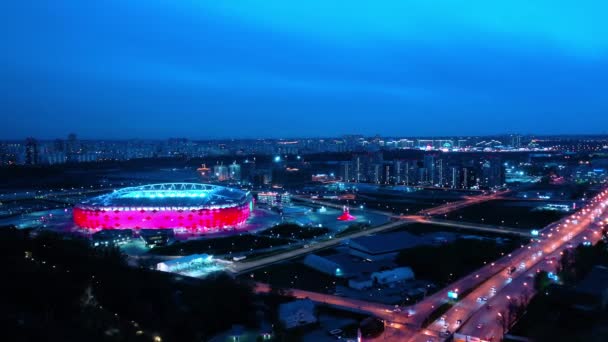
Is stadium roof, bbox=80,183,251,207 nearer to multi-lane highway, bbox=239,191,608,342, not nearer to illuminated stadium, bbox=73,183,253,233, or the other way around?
illuminated stadium, bbox=73,183,253,233

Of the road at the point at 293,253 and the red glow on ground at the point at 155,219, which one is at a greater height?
the red glow on ground at the point at 155,219

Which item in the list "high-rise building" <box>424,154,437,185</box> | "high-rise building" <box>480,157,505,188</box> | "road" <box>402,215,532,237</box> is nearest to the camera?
"road" <box>402,215,532,237</box>

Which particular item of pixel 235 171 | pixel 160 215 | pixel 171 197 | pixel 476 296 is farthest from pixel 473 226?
pixel 235 171

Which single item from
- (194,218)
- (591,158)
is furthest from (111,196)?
(591,158)

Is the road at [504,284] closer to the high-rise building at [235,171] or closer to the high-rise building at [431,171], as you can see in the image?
the high-rise building at [431,171]

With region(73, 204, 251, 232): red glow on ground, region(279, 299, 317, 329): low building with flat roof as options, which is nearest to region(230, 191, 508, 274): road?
region(279, 299, 317, 329): low building with flat roof

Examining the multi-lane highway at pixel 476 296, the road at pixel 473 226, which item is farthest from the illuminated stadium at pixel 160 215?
the road at pixel 473 226
